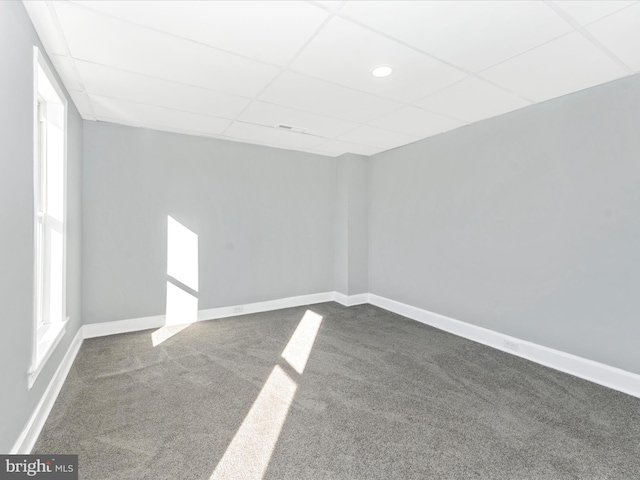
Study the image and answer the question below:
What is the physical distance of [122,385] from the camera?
8.35 feet

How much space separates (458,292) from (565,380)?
4.39 feet

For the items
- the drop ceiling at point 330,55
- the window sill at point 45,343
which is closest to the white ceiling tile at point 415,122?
the drop ceiling at point 330,55

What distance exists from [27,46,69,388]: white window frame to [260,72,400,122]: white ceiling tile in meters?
1.59

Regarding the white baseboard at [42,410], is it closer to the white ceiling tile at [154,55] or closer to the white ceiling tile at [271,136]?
the white ceiling tile at [154,55]

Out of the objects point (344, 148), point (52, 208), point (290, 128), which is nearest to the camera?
point (52, 208)

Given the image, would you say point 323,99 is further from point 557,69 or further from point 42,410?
point 42,410

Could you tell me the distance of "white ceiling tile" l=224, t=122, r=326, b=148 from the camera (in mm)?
3829

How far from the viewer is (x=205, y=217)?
13.9 feet

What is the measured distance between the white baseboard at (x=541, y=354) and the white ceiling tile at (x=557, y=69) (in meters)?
2.37

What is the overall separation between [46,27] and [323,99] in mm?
1994

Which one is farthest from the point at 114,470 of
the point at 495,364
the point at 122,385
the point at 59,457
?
the point at 495,364

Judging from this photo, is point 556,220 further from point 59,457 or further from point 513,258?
point 59,457

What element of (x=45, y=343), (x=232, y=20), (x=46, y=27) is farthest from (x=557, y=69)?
(x=45, y=343)

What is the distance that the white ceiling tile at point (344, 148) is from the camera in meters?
4.53
